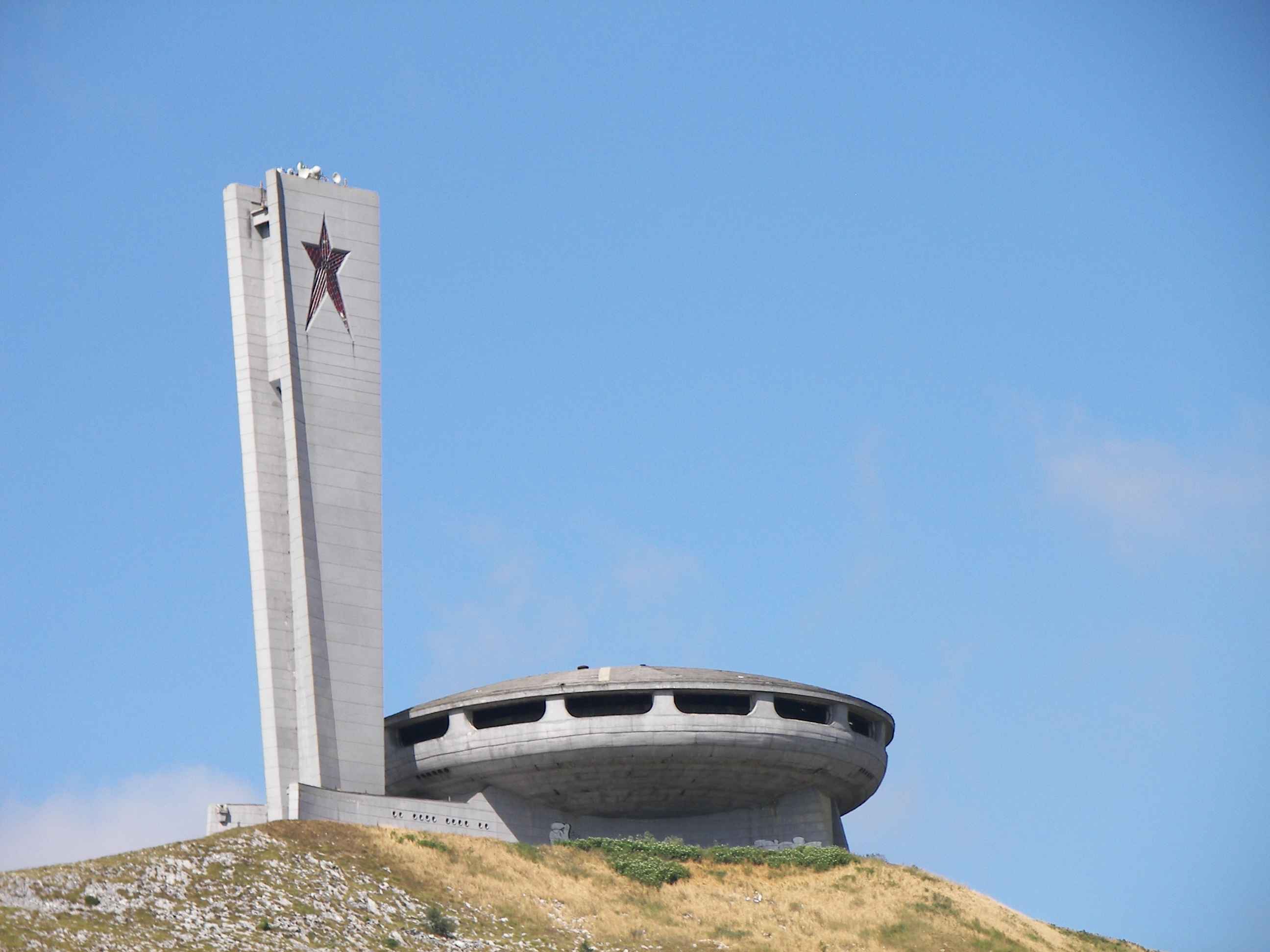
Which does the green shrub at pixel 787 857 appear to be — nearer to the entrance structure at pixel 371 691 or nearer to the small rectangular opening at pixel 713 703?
the entrance structure at pixel 371 691

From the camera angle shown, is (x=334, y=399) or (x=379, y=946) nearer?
(x=379, y=946)

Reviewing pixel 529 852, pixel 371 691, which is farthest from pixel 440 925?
pixel 371 691

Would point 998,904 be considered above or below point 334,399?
below

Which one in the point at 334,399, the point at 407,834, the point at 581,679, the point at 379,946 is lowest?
the point at 379,946

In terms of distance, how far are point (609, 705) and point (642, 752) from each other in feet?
7.66

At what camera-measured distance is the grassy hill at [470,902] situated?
53312 millimetres

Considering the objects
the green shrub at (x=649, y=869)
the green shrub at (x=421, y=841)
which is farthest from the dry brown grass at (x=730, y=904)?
the green shrub at (x=649, y=869)

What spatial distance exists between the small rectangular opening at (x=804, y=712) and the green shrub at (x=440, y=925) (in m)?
19.5

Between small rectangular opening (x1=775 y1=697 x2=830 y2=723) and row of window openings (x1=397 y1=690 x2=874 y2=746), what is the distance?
0.7 inches

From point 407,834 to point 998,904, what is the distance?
65.2 ft

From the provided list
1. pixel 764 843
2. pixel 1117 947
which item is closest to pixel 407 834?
pixel 764 843

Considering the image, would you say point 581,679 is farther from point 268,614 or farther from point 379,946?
point 379,946

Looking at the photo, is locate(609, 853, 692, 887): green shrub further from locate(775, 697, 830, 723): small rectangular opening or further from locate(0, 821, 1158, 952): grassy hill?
locate(775, 697, 830, 723): small rectangular opening

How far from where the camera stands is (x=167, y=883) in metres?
55.7
